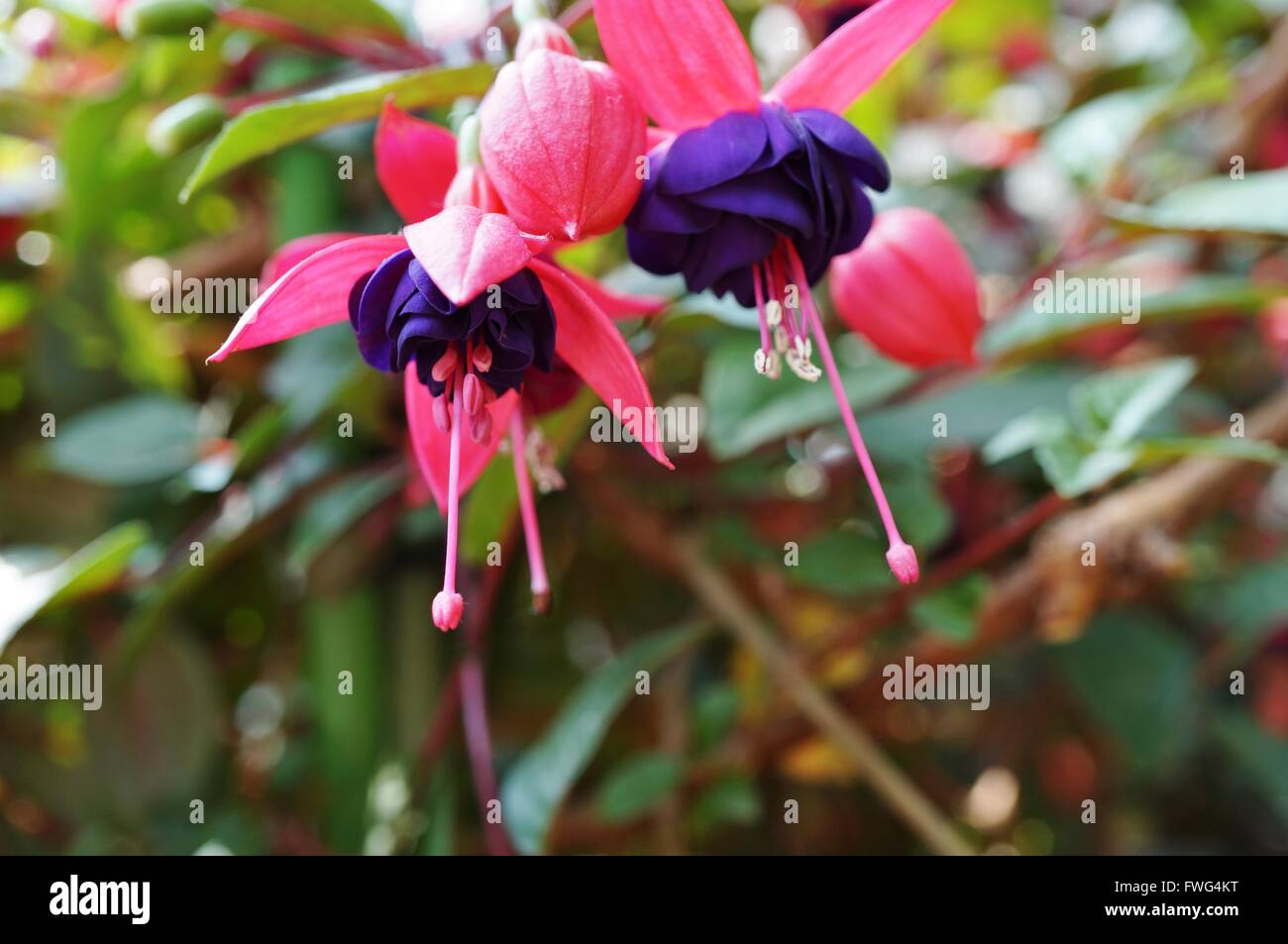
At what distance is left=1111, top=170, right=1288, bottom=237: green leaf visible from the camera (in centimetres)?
51

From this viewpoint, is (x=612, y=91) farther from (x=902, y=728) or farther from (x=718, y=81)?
(x=902, y=728)

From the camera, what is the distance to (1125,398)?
0.58 m

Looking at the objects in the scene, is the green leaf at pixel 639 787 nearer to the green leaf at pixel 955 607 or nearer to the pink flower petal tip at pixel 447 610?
the green leaf at pixel 955 607

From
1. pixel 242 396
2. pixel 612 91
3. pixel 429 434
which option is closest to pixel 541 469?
pixel 429 434

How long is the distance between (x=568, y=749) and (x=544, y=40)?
1.29ft

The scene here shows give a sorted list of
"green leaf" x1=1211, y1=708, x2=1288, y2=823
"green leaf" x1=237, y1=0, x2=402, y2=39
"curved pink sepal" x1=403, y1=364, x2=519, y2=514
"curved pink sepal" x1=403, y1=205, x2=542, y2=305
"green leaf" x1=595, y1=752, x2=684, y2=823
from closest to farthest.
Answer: "curved pink sepal" x1=403, y1=205, x2=542, y2=305, "curved pink sepal" x1=403, y1=364, x2=519, y2=514, "green leaf" x1=237, y1=0, x2=402, y2=39, "green leaf" x1=595, y1=752, x2=684, y2=823, "green leaf" x1=1211, y1=708, x2=1288, y2=823

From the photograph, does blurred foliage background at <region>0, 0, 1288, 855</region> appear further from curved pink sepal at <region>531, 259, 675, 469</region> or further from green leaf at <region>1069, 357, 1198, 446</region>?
curved pink sepal at <region>531, 259, 675, 469</region>

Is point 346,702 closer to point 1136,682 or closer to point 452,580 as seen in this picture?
point 452,580

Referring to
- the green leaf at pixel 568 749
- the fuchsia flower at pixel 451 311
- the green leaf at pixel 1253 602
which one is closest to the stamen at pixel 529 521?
the fuchsia flower at pixel 451 311

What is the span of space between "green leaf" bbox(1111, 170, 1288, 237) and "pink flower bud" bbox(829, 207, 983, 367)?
13cm

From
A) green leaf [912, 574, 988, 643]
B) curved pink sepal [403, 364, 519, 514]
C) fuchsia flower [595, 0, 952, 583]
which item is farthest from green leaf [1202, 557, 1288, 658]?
curved pink sepal [403, 364, 519, 514]

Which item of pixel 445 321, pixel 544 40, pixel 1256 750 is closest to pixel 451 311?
pixel 445 321

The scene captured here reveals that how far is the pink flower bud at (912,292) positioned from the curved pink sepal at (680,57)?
0.10 meters

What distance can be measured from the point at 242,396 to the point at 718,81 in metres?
0.55
